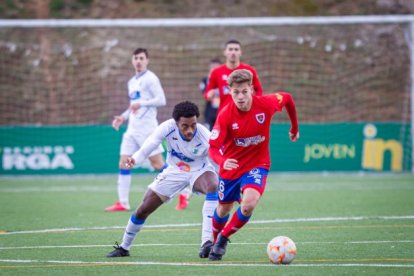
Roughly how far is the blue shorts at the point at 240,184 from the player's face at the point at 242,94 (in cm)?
67

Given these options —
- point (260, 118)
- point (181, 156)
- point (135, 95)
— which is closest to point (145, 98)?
point (135, 95)

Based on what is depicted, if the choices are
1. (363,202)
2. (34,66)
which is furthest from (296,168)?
(34,66)

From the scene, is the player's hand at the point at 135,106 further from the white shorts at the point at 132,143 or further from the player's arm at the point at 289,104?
the player's arm at the point at 289,104

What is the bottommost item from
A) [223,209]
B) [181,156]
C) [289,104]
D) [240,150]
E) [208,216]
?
[208,216]

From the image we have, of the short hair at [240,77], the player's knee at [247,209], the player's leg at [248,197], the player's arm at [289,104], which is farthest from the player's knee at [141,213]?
the player's arm at [289,104]

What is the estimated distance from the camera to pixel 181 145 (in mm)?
8844

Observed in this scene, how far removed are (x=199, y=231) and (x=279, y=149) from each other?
940 centimetres

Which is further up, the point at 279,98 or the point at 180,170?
the point at 279,98

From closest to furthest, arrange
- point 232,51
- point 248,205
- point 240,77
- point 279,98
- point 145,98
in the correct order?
point 248,205 < point 240,77 < point 279,98 < point 232,51 < point 145,98

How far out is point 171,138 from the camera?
8.88 m

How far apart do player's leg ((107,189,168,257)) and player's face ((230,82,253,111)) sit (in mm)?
1279

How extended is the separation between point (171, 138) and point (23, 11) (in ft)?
69.5

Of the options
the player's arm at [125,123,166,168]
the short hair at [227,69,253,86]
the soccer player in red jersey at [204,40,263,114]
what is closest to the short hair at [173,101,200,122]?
the player's arm at [125,123,166,168]

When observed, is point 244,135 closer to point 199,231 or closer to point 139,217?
point 139,217
